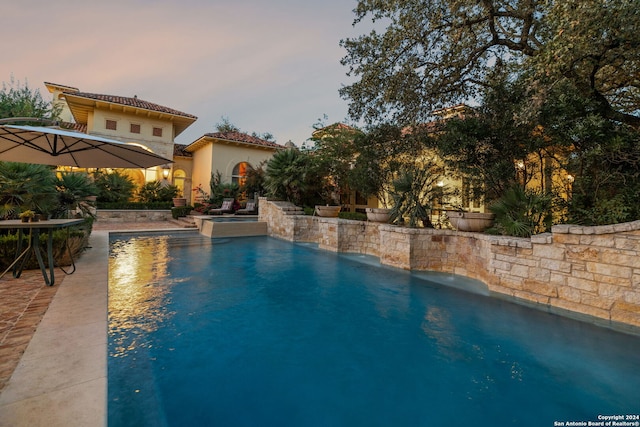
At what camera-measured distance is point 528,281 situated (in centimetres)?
482

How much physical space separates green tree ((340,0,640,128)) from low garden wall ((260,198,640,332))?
2613mm

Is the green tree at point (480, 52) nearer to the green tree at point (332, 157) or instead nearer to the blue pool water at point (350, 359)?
the green tree at point (332, 157)

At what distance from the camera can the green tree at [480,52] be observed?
4.25 metres

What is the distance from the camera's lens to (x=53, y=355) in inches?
89.5

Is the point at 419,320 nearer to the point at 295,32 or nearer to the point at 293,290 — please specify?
the point at 293,290

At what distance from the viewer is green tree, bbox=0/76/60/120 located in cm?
1298

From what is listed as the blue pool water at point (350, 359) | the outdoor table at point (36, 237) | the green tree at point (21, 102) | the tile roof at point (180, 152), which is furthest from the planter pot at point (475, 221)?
the tile roof at point (180, 152)

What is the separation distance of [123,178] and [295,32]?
12729 mm

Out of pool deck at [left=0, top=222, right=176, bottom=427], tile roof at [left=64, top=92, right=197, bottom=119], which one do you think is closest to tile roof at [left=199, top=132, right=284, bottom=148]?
tile roof at [left=64, top=92, right=197, bottom=119]

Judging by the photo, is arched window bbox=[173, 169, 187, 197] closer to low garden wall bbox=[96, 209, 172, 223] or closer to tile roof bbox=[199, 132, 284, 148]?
tile roof bbox=[199, 132, 284, 148]

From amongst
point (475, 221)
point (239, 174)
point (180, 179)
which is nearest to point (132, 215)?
point (180, 179)

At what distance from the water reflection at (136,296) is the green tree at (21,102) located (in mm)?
10602

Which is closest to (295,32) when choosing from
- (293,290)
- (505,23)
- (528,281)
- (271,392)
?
(505,23)

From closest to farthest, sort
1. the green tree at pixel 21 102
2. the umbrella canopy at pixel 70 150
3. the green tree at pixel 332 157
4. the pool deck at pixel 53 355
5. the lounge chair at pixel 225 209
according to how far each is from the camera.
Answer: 1. the pool deck at pixel 53 355
2. the umbrella canopy at pixel 70 150
3. the green tree at pixel 332 157
4. the green tree at pixel 21 102
5. the lounge chair at pixel 225 209
